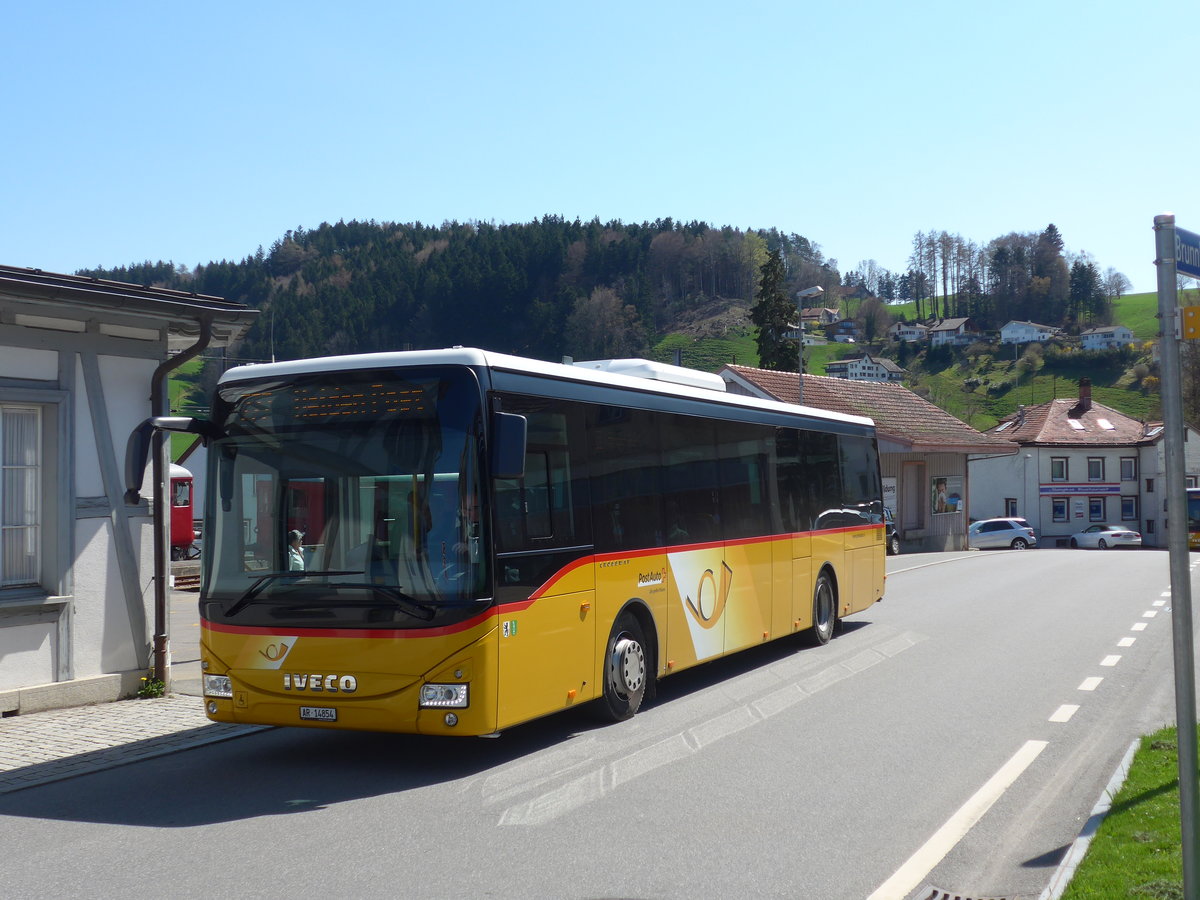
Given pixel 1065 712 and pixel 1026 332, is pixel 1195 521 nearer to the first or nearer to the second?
pixel 1065 712

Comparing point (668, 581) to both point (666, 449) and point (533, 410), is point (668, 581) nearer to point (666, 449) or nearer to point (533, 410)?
point (666, 449)

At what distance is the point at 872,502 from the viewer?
1714cm

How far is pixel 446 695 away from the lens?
Result: 25.5 feet

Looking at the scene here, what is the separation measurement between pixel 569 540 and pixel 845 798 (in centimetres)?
287

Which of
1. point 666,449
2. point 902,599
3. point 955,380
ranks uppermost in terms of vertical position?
point 955,380

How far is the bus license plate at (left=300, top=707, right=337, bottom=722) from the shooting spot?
8000mm

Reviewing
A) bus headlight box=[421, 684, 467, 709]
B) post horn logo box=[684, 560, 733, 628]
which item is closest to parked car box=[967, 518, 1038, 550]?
post horn logo box=[684, 560, 733, 628]

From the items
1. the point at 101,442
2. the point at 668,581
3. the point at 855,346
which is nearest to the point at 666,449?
the point at 668,581

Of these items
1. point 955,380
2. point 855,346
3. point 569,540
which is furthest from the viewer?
point 855,346

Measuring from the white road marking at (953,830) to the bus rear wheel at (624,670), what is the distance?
120 inches

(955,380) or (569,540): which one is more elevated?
(955,380)

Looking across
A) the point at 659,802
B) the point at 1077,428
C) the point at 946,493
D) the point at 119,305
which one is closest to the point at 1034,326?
the point at 1077,428

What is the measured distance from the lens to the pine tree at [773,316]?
68.4 m

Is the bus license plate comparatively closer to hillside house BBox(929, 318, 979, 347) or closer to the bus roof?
the bus roof
